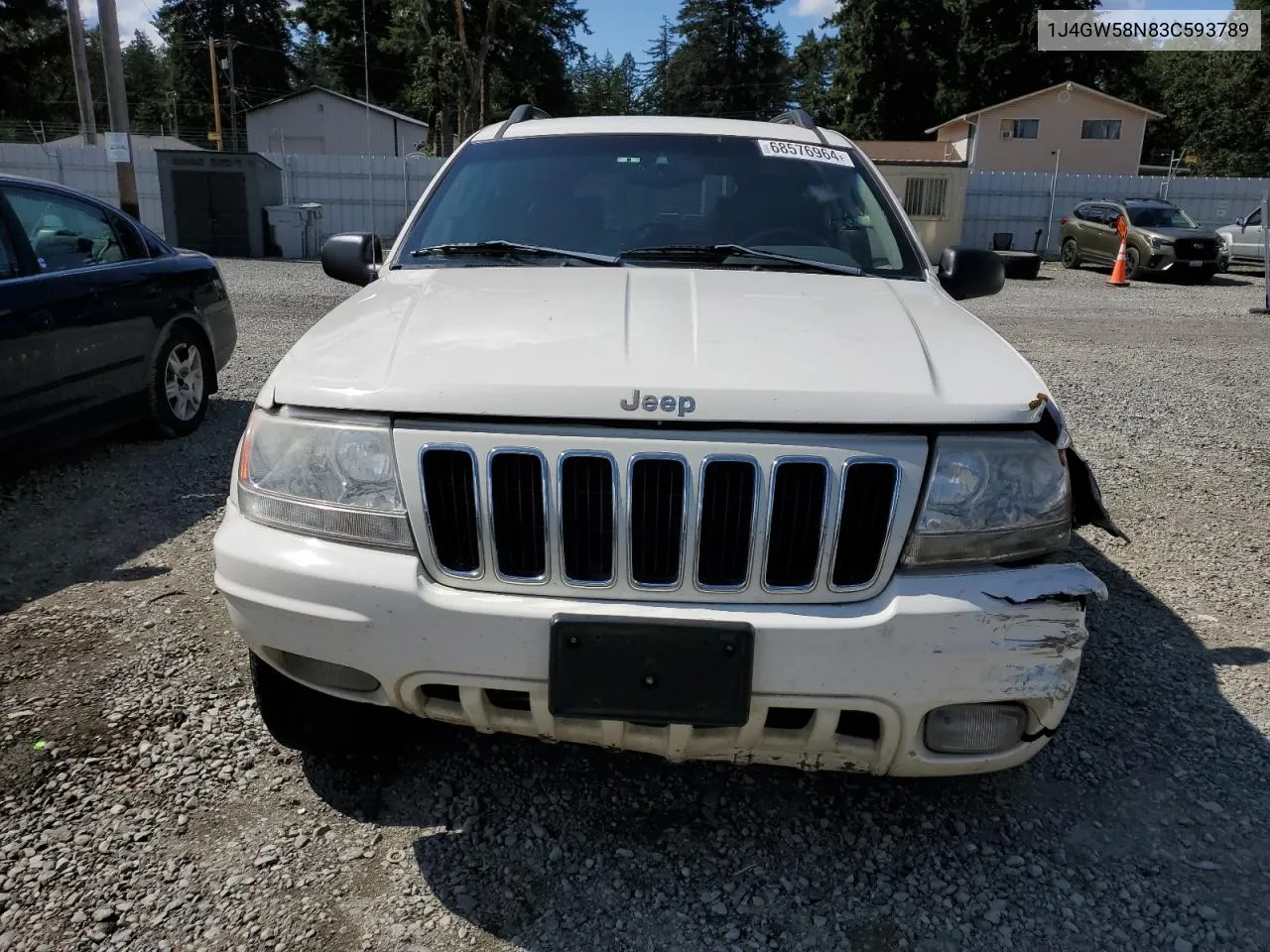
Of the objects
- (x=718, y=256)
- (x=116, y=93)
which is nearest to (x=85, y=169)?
(x=116, y=93)

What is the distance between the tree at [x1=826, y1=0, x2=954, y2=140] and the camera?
5381 cm

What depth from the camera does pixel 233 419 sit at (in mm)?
6719

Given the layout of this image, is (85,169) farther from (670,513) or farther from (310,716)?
(670,513)

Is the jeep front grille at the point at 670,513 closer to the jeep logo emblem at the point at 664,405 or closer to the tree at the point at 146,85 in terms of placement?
the jeep logo emblem at the point at 664,405

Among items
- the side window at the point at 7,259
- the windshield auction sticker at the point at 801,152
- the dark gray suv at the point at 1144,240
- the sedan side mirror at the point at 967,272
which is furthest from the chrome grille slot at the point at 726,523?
the dark gray suv at the point at 1144,240

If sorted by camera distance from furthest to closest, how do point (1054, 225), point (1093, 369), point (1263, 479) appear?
1. point (1054, 225)
2. point (1093, 369)
3. point (1263, 479)

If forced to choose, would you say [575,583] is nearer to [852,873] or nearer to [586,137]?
[852,873]

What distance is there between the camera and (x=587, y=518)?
2.09 m

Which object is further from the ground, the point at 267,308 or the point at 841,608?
the point at 841,608

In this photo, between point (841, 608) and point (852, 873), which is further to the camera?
point (852, 873)

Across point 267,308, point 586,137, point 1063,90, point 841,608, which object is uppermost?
point 1063,90

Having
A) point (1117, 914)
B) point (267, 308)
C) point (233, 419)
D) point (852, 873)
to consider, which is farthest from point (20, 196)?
point (267, 308)

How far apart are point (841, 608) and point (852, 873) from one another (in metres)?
0.78

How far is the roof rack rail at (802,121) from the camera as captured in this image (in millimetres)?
4094
